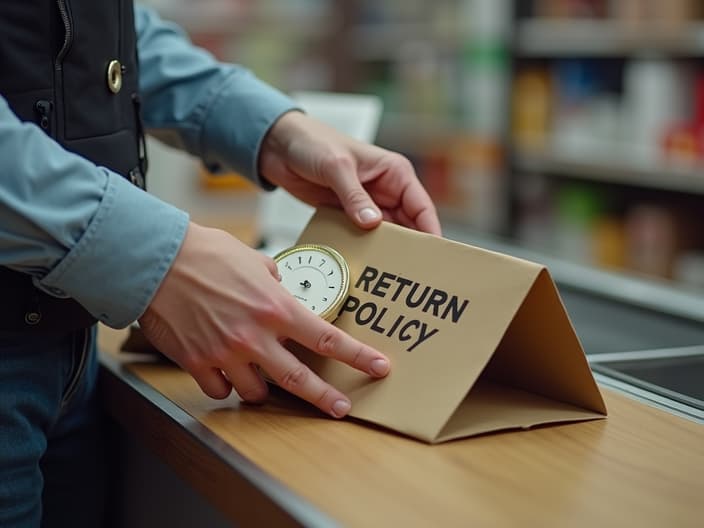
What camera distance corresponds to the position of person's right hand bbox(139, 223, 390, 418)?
875mm

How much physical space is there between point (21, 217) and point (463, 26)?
3266 mm

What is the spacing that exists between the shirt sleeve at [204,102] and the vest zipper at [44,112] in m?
Result: 0.33

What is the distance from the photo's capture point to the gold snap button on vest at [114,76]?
101 centimetres

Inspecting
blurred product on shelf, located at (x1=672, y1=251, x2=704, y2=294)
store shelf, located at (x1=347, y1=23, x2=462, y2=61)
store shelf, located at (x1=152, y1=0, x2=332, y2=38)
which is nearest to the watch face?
blurred product on shelf, located at (x1=672, y1=251, x2=704, y2=294)

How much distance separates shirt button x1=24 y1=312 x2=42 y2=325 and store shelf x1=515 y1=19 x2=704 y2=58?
247 cm

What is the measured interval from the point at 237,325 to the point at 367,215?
0.73 ft

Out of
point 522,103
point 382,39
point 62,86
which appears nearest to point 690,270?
point 522,103

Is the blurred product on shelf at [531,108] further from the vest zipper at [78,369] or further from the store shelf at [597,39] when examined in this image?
the vest zipper at [78,369]

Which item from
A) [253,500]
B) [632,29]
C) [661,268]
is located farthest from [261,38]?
[253,500]

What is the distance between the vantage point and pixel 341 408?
0.92m

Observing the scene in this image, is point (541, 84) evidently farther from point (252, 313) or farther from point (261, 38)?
point (252, 313)

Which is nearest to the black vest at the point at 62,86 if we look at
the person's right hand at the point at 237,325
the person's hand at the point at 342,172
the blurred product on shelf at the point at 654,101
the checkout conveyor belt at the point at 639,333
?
the person's right hand at the point at 237,325

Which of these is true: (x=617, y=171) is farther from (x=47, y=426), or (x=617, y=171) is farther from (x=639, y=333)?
(x=47, y=426)

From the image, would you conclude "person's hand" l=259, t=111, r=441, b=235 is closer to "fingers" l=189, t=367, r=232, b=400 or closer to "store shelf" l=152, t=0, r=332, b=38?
"fingers" l=189, t=367, r=232, b=400
